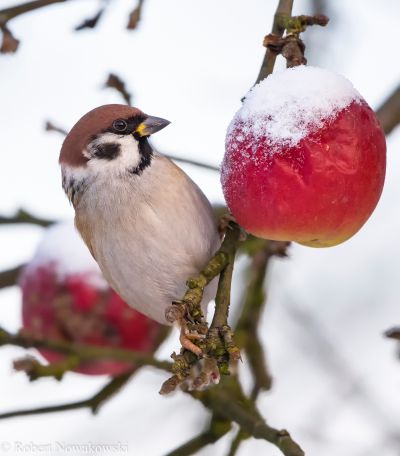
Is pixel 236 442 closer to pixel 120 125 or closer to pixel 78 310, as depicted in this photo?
pixel 78 310

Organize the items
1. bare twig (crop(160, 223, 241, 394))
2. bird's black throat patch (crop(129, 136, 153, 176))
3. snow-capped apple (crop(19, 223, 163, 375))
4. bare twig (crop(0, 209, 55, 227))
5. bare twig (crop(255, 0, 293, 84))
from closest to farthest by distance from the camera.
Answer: bare twig (crop(160, 223, 241, 394)) → bare twig (crop(255, 0, 293, 84)) → bird's black throat patch (crop(129, 136, 153, 176)) → snow-capped apple (crop(19, 223, 163, 375)) → bare twig (crop(0, 209, 55, 227))

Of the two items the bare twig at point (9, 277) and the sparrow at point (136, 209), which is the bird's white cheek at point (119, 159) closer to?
the sparrow at point (136, 209)

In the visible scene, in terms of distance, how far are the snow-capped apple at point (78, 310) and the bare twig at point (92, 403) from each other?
3.5 inches

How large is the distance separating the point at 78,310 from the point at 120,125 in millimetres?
696

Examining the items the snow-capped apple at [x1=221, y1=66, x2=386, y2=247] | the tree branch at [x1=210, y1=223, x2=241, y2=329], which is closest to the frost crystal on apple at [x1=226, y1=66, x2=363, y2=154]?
the snow-capped apple at [x1=221, y1=66, x2=386, y2=247]

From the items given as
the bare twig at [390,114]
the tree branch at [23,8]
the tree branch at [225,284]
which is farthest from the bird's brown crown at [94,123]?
the bare twig at [390,114]

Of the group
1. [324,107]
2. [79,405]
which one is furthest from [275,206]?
[79,405]

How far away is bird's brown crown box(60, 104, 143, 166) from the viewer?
202cm

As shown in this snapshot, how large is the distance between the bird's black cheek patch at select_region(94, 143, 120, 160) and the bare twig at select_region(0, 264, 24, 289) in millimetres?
811

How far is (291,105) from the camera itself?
5.29 feet

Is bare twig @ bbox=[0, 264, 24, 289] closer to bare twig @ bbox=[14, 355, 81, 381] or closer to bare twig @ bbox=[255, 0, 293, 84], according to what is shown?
bare twig @ bbox=[14, 355, 81, 381]

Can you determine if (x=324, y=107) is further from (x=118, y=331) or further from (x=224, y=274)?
(x=118, y=331)

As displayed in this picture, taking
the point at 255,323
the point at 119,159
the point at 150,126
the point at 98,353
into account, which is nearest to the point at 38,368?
the point at 98,353

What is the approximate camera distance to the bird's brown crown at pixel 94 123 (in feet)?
6.63
